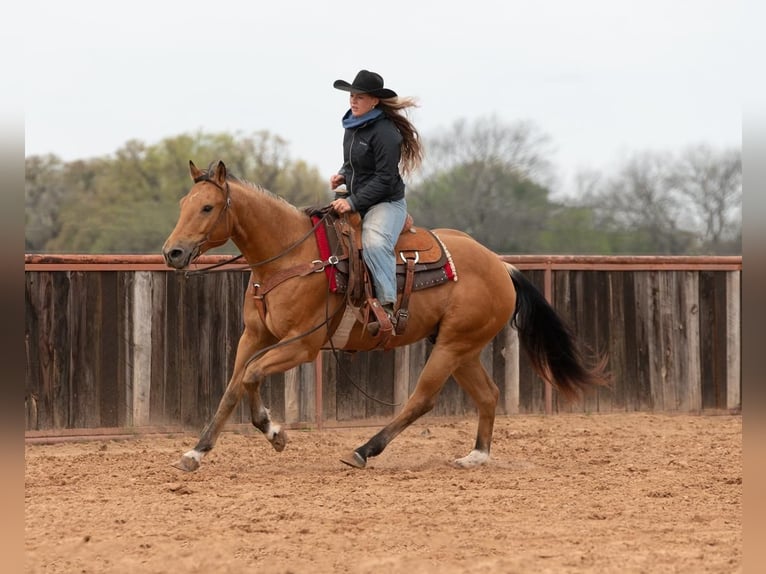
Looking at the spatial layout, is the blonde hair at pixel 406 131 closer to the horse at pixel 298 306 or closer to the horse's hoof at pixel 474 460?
the horse at pixel 298 306

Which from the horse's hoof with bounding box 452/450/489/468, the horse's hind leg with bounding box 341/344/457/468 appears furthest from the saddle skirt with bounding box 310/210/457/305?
the horse's hoof with bounding box 452/450/489/468

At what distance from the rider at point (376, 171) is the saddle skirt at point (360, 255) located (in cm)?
11

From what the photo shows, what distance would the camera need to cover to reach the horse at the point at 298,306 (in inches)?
294

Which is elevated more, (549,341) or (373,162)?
(373,162)

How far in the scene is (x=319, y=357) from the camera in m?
10.7

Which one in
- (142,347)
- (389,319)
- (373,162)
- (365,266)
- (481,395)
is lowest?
(481,395)

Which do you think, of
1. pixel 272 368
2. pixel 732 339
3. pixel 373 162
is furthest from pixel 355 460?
pixel 732 339

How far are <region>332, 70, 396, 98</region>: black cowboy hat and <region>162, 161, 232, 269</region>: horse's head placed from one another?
1.25 m

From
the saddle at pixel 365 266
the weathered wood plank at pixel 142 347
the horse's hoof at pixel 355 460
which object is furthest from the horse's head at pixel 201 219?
the weathered wood plank at pixel 142 347

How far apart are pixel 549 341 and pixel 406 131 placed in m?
2.35

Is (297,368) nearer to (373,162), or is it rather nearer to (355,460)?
(355,460)

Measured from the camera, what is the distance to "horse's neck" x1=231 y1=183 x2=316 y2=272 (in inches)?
303

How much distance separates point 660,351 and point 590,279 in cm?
127
